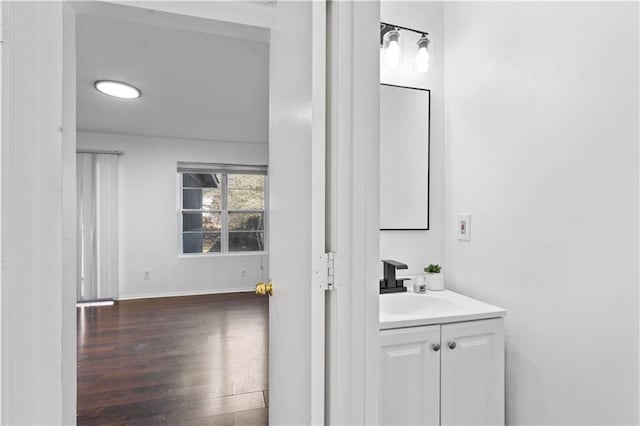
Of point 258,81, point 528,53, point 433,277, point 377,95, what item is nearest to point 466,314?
point 433,277

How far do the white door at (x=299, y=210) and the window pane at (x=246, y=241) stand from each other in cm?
424

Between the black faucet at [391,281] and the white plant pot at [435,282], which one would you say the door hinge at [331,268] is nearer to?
the black faucet at [391,281]

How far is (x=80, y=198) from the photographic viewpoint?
4.24m

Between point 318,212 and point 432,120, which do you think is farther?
point 432,120

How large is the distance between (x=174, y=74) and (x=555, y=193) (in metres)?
2.60

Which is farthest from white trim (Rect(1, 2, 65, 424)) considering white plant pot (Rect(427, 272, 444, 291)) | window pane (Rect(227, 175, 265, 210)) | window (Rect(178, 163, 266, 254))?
window pane (Rect(227, 175, 265, 210))

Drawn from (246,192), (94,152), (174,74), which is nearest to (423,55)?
(174,74)

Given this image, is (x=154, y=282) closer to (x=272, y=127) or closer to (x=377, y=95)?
(x=272, y=127)

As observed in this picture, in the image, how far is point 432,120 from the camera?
6.14 ft

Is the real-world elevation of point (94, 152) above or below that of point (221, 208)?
above

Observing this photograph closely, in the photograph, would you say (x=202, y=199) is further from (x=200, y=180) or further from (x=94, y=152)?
(x=94, y=152)

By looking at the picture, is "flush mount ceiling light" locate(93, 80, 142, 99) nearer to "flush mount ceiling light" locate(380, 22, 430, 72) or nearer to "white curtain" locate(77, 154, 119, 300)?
"white curtain" locate(77, 154, 119, 300)

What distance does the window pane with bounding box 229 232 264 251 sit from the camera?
5.19 meters

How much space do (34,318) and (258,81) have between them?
2.31 metres
